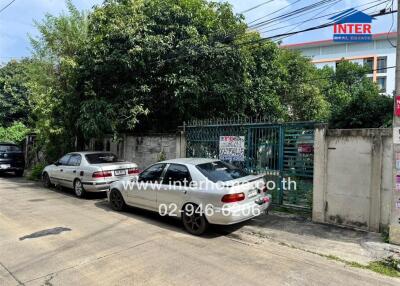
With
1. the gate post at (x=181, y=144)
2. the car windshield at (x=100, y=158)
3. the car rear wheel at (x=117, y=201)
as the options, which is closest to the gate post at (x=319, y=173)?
the gate post at (x=181, y=144)

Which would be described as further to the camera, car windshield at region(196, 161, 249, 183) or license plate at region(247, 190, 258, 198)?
car windshield at region(196, 161, 249, 183)

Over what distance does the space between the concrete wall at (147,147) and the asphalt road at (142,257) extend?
3.51 m

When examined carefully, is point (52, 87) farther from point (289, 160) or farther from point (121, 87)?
point (289, 160)

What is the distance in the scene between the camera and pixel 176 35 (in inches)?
481

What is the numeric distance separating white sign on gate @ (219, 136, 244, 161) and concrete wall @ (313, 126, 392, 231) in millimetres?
2317

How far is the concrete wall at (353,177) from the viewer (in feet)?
20.5

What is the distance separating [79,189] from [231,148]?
5.14 m

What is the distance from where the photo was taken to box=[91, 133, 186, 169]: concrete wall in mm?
10938

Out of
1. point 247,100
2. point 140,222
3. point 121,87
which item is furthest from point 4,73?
point 140,222

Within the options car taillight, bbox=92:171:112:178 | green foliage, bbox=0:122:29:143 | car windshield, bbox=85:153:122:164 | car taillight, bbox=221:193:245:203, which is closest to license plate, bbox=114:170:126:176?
car taillight, bbox=92:171:112:178

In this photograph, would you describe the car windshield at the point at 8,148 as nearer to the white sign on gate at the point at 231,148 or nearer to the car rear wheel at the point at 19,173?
the car rear wheel at the point at 19,173

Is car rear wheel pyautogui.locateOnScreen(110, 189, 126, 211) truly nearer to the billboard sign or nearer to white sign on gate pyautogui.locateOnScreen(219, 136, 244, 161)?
white sign on gate pyautogui.locateOnScreen(219, 136, 244, 161)

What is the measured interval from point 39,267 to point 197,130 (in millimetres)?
6320

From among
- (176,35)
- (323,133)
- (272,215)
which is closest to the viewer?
(323,133)
